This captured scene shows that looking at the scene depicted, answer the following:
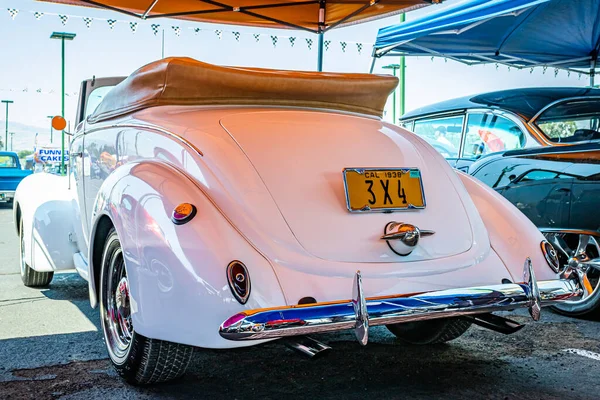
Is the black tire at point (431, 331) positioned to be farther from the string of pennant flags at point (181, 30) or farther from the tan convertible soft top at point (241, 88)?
the string of pennant flags at point (181, 30)

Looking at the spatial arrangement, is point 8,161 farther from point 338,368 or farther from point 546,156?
point 338,368

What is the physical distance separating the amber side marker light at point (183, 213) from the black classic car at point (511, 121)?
333 centimetres

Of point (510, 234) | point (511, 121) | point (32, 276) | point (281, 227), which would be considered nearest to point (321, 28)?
point (511, 121)

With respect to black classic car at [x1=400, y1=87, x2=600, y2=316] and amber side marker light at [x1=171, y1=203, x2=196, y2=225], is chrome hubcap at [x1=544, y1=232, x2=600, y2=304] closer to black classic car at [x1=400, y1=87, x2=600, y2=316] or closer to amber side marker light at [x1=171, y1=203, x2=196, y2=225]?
black classic car at [x1=400, y1=87, x2=600, y2=316]

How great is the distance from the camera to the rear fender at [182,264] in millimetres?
2453

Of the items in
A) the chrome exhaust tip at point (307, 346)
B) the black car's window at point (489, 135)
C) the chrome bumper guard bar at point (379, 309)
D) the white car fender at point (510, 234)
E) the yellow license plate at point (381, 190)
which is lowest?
the chrome exhaust tip at point (307, 346)

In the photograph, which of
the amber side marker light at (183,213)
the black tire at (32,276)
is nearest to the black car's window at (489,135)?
the amber side marker light at (183,213)

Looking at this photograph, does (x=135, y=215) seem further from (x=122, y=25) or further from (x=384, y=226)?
(x=122, y=25)

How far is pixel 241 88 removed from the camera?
3.38 meters

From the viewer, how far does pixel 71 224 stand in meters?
4.59

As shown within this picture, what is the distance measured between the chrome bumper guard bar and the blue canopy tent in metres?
5.12

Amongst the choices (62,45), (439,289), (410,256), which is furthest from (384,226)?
(62,45)

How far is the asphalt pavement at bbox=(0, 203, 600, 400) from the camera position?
9.59 ft

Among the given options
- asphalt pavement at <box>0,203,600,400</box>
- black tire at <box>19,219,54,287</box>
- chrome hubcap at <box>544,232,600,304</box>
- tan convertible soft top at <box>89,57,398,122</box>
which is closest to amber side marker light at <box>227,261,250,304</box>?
asphalt pavement at <box>0,203,600,400</box>
